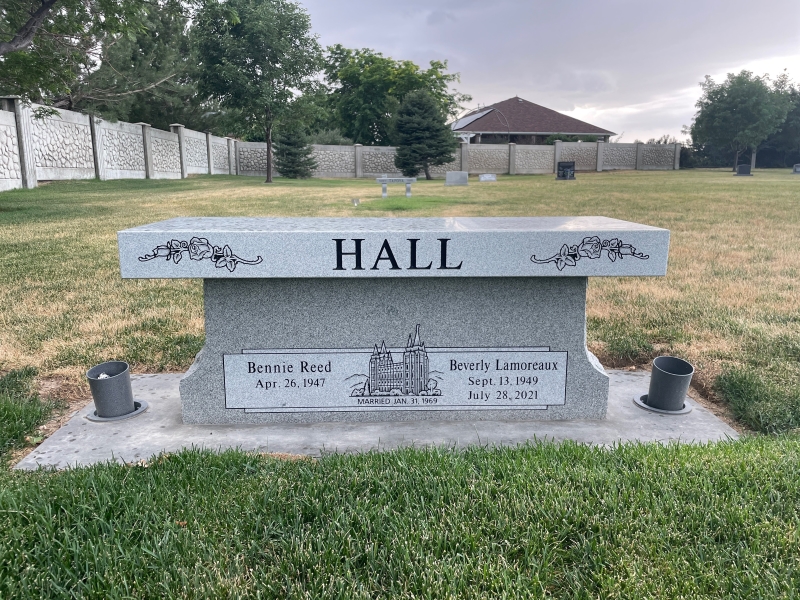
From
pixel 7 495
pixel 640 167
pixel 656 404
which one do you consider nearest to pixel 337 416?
pixel 7 495

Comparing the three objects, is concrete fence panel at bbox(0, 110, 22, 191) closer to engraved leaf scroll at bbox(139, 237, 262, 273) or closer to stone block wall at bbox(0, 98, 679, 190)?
stone block wall at bbox(0, 98, 679, 190)

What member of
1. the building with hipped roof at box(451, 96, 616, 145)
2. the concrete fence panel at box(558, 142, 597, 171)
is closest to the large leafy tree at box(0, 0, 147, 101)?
the concrete fence panel at box(558, 142, 597, 171)

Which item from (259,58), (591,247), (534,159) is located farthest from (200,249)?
(534,159)

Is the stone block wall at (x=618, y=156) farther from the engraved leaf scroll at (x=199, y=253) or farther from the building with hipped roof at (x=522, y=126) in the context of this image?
the engraved leaf scroll at (x=199, y=253)

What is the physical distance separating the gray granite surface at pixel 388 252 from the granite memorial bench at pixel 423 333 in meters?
0.01

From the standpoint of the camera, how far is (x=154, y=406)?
153 inches

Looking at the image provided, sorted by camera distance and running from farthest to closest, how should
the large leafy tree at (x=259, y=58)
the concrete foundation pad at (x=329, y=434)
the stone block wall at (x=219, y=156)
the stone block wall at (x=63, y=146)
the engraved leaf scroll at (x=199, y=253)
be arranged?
the stone block wall at (x=219, y=156), the large leafy tree at (x=259, y=58), the stone block wall at (x=63, y=146), the concrete foundation pad at (x=329, y=434), the engraved leaf scroll at (x=199, y=253)

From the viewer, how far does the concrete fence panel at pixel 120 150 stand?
25328 mm

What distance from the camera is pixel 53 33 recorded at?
1430 cm

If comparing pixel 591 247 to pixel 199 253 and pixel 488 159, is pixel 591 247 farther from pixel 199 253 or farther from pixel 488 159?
pixel 488 159

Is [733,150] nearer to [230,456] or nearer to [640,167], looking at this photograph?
[640,167]

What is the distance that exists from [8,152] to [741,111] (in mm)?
55744

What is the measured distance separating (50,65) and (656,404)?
51.8ft

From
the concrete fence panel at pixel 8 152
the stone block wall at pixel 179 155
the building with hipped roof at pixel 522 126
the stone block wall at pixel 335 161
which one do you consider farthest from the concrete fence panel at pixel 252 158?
the concrete fence panel at pixel 8 152
